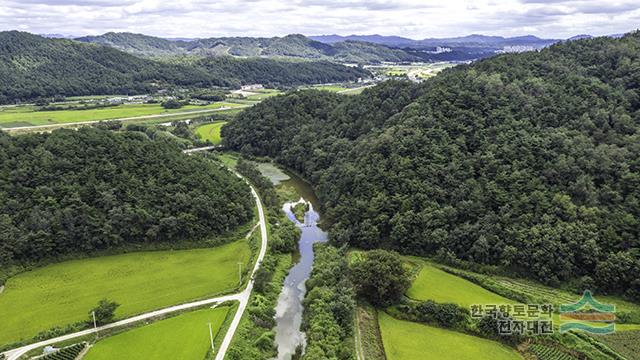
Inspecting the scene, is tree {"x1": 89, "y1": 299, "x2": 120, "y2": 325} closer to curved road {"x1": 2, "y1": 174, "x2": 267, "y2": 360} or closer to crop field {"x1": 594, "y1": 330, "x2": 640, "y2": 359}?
curved road {"x1": 2, "y1": 174, "x2": 267, "y2": 360}

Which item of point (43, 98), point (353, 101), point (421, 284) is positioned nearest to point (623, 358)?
point (421, 284)

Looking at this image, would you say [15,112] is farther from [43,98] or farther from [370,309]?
[370,309]

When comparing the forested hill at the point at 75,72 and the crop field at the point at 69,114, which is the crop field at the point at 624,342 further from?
the forested hill at the point at 75,72

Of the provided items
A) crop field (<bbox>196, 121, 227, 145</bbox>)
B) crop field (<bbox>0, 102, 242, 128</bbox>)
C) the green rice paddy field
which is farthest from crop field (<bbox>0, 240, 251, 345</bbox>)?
crop field (<bbox>0, 102, 242, 128</bbox>)

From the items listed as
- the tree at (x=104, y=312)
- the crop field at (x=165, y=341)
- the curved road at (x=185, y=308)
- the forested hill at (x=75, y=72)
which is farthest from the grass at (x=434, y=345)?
the forested hill at (x=75, y=72)

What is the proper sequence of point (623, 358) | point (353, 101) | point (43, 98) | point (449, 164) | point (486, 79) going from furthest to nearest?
point (43, 98)
point (353, 101)
point (486, 79)
point (449, 164)
point (623, 358)
